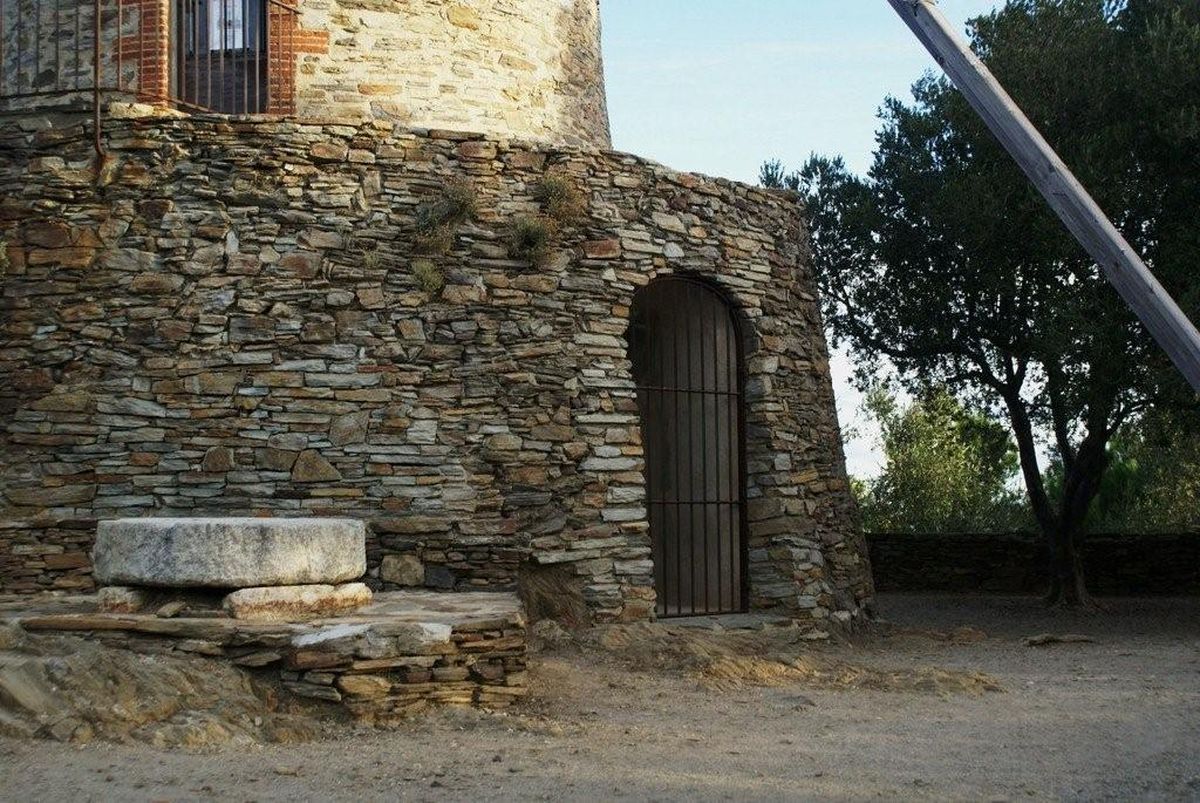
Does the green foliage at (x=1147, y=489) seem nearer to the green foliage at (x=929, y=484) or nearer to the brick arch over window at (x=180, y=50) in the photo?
the green foliage at (x=929, y=484)

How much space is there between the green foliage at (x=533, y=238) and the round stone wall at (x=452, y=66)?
4.54ft

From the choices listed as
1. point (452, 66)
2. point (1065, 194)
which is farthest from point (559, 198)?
point (1065, 194)

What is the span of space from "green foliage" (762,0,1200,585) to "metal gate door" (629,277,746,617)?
12.8 ft

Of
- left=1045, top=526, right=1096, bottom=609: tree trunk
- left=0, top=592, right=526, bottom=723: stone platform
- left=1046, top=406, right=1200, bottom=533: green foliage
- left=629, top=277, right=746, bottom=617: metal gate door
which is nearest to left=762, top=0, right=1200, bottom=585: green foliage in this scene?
left=1045, top=526, right=1096, bottom=609: tree trunk

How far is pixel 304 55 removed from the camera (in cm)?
1252

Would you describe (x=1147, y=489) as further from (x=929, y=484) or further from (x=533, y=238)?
(x=533, y=238)

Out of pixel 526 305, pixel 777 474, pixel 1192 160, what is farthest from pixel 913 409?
pixel 526 305

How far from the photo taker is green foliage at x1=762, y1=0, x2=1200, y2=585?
14.1m

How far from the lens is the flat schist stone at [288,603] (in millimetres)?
8047

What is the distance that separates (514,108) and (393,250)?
315 cm

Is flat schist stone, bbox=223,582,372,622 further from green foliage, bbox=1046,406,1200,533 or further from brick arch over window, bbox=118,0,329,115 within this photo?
green foliage, bbox=1046,406,1200,533

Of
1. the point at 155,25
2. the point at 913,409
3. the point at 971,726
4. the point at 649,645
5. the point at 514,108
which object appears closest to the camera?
the point at 971,726

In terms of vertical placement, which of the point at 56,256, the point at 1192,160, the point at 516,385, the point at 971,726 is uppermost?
the point at 1192,160

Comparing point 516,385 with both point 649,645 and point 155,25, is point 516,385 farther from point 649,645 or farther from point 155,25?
point 155,25
